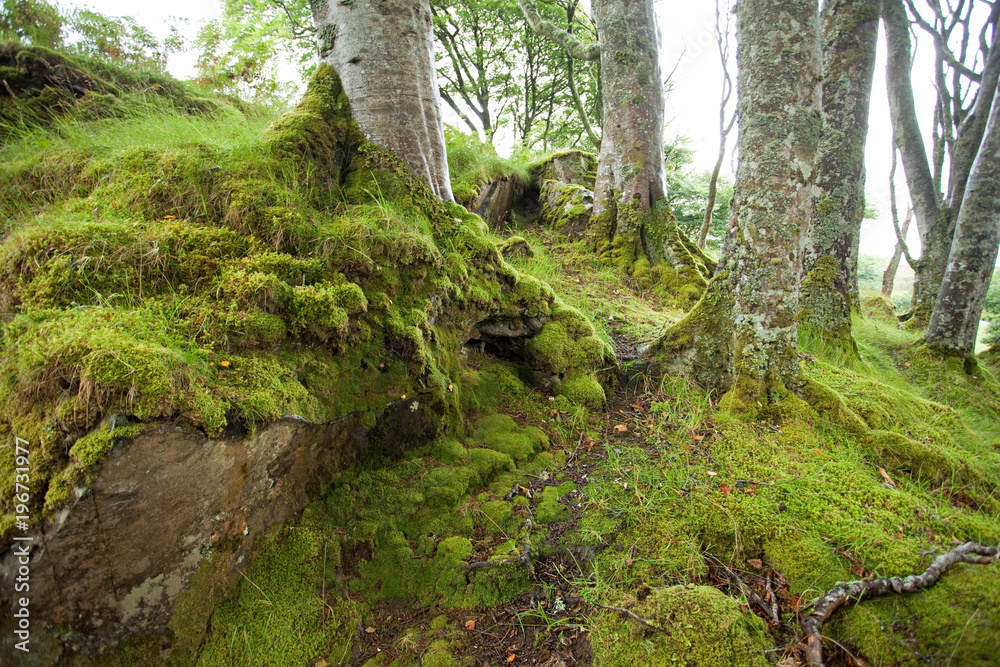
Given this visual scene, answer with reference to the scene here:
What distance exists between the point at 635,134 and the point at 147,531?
7.77 metres

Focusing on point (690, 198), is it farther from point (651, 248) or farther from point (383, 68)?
point (383, 68)

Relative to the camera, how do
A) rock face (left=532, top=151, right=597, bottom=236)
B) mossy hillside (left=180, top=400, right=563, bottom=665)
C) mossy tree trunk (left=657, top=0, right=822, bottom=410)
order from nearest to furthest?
mossy hillside (left=180, top=400, right=563, bottom=665), mossy tree trunk (left=657, top=0, right=822, bottom=410), rock face (left=532, top=151, right=597, bottom=236)

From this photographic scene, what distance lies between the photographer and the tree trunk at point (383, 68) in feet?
12.5

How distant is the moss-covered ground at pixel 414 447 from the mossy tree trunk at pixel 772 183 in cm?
47

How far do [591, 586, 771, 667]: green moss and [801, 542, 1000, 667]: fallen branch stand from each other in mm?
224

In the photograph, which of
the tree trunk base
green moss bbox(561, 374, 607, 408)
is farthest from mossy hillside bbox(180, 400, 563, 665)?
the tree trunk base

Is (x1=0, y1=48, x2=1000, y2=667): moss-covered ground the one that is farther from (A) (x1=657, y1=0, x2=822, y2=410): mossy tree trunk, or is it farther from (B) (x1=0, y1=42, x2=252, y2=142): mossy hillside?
(A) (x1=657, y1=0, x2=822, y2=410): mossy tree trunk

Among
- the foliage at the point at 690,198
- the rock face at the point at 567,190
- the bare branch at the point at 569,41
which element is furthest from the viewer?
the foliage at the point at 690,198

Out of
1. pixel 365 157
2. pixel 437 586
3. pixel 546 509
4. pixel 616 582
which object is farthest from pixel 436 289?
pixel 616 582

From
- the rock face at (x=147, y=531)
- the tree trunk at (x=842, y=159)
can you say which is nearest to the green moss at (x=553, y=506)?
the rock face at (x=147, y=531)

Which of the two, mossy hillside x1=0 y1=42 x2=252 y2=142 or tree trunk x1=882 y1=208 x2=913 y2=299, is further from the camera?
tree trunk x1=882 y1=208 x2=913 y2=299

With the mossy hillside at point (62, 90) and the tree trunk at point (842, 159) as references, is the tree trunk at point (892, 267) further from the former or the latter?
the mossy hillside at point (62, 90)

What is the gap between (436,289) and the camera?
3461mm

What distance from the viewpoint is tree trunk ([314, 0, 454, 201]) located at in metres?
3.80
